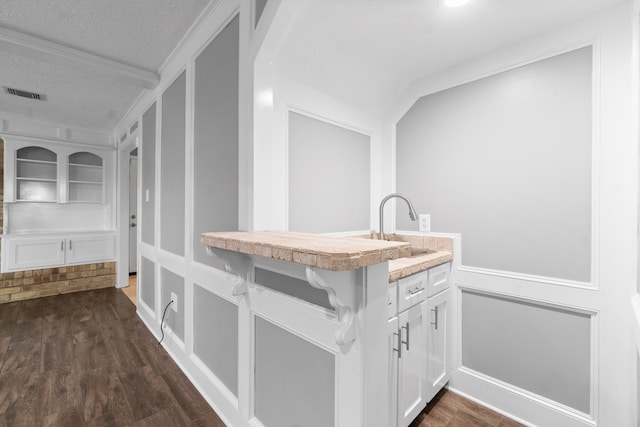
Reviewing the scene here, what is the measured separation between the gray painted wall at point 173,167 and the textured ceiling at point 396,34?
1.05 metres

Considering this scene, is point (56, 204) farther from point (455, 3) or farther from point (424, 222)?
point (455, 3)

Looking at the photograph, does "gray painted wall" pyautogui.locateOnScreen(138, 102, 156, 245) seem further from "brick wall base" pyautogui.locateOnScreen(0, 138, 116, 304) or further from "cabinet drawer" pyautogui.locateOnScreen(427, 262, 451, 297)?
"cabinet drawer" pyautogui.locateOnScreen(427, 262, 451, 297)

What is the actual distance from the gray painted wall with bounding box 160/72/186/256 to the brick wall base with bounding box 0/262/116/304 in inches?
109

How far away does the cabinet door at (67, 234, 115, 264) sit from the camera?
4090 millimetres

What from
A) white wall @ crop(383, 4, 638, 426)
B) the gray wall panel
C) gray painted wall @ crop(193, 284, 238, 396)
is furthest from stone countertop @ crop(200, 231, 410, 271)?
white wall @ crop(383, 4, 638, 426)

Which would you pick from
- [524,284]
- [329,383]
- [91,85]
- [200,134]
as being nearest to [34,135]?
[91,85]

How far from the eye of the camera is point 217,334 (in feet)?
5.59

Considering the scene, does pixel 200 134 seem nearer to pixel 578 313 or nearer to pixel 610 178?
pixel 610 178

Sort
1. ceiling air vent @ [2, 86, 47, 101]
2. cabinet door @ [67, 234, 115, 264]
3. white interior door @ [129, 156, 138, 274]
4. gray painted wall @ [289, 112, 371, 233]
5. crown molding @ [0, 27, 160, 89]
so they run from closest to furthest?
1. gray painted wall @ [289, 112, 371, 233]
2. crown molding @ [0, 27, 160, 89]
3. ceiling air vent @ [2, 86, 47, 101]
4. cabinet door @ [67, 234, 115, 264]
5. white interior door @ [129, 156, 138, 274]

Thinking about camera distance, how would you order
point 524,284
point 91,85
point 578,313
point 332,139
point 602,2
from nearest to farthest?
1. point 602,2
2. point 578,313
3. point 524,284
4. point 332,139
5. point 91,85

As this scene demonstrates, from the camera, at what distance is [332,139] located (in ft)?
6.59

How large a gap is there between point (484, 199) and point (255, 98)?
5.16ft

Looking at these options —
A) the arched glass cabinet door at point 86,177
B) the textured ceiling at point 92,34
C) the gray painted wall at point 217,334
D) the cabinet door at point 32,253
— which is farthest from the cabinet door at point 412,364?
the arched glass cabinet door at point 86,177

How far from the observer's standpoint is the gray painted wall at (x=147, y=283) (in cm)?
279
